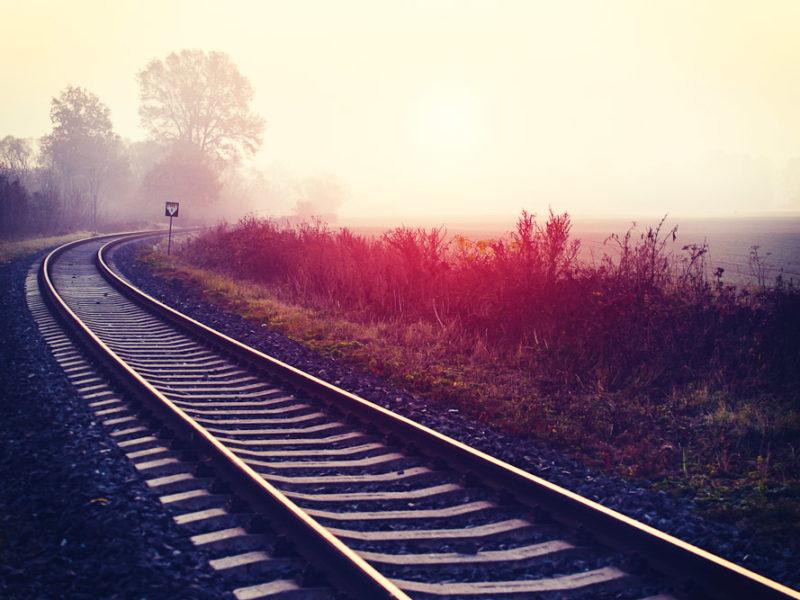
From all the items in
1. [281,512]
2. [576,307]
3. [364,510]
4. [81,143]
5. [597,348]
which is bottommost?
[364,510]

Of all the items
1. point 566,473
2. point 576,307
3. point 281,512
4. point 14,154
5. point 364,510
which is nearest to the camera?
point 281,512

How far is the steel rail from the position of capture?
110 inches

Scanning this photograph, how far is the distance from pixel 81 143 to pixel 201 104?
13.5 m

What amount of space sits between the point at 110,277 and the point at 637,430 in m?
14.2

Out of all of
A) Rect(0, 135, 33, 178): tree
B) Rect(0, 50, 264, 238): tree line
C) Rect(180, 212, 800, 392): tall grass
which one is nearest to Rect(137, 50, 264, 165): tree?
Rect(0, 50, 264, 238): tree line

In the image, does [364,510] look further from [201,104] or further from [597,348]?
[201,104]

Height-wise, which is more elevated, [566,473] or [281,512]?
[281,512]

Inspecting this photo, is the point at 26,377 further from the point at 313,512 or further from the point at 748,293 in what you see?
the point at 748,293

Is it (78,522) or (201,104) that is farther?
(201,104)

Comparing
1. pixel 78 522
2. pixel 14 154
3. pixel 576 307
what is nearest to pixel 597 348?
pixel 576 307

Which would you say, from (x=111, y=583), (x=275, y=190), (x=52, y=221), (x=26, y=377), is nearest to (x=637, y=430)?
(x=111, y=583)

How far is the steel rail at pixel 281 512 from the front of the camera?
9.20 feet

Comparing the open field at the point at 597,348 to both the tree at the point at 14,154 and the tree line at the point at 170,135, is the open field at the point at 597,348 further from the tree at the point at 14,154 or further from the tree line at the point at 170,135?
the tree at the point at 14,154

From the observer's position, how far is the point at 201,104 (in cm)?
5197
